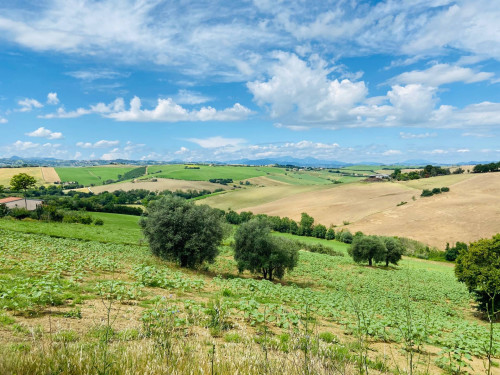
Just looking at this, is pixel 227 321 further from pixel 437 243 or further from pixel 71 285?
pixel 437 243

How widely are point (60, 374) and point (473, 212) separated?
105328 millimetres

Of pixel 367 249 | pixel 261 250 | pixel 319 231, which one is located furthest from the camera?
pixel 319 231

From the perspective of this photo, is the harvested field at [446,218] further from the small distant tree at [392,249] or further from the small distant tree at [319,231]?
the small distant tree at [392,249]

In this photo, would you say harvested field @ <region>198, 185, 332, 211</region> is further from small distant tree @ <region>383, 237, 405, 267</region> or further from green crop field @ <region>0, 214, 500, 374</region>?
green crop field @ <region>0, 214, 500, 374</region>

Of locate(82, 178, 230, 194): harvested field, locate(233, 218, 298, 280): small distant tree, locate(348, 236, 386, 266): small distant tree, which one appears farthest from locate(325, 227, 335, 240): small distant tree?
locate(82, 178, 230, 194): harvested field

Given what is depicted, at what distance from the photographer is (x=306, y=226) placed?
9150 centimetres

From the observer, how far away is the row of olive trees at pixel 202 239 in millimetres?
28391

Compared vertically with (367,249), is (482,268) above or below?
above

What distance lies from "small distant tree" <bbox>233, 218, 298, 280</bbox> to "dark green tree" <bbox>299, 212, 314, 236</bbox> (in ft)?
199

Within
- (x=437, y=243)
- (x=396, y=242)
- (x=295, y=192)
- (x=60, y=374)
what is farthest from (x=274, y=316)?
(x=295, y=192)

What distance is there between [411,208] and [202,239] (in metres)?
89.7

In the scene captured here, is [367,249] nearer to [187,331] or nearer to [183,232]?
[183,232]

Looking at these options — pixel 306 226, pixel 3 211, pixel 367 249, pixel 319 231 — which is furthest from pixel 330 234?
pixel 3 211

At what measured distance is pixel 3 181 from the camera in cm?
14400
